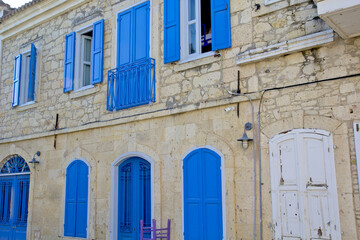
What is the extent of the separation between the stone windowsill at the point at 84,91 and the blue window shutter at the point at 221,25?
320 centimetres

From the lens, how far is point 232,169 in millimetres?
6574

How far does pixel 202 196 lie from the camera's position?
686cm

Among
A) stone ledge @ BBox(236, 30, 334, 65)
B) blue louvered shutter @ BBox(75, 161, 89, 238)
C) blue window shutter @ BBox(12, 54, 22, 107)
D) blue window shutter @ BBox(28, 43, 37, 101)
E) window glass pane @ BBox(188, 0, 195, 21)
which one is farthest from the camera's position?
blue window shutter @ BBox(12, 54, 22, 107)

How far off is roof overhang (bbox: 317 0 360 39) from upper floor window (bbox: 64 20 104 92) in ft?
18.2

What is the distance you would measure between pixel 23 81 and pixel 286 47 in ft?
26.0

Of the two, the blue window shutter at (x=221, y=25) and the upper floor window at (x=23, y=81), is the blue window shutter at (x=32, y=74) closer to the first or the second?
the upper floor window at (x=23, y=81)

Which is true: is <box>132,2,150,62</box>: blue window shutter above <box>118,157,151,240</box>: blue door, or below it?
above

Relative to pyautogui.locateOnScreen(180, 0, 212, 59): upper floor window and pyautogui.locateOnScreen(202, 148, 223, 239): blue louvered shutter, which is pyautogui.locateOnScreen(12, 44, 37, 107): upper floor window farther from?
pyautogui.locateOnScreen(202, 148, 223, 239): blue louvered shutter

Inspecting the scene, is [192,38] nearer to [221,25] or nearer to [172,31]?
[172,31]

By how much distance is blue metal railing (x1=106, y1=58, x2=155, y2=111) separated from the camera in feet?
26.5

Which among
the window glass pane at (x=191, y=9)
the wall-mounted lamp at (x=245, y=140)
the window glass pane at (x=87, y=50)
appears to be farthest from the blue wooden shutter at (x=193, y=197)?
the window glass pane at (x=87, y=50)

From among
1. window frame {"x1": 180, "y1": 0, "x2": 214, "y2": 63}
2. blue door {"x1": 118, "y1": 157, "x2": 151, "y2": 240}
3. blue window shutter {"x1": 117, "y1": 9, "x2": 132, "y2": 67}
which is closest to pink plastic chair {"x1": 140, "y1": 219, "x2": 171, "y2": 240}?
blue door {"x1": 118, "y1": 157, "x2": 151, "y2": 240}

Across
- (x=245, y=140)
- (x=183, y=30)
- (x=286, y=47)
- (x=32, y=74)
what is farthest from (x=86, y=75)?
(x=286, y=47)

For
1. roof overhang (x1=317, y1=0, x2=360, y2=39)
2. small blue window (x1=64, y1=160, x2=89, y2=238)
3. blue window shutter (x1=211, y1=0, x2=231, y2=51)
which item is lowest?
small blue window (x1=64, y1=160, x2=89, y2=238)
